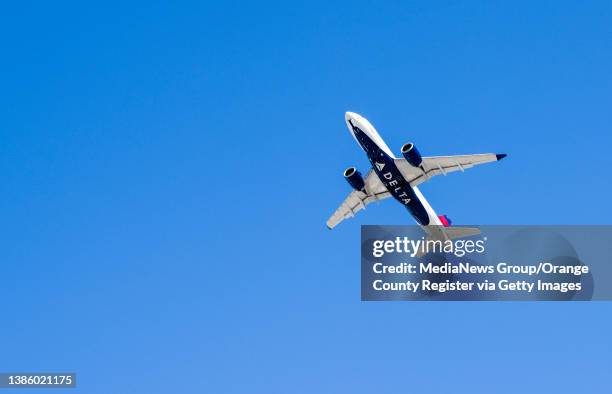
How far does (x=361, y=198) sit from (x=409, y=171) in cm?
922

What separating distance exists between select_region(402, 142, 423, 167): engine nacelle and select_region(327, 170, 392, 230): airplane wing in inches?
368

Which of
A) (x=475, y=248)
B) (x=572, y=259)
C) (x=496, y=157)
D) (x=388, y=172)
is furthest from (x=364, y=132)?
(x=572, y=259)

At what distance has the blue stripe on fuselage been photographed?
301ft

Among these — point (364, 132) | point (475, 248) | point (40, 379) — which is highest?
point (364, 132)

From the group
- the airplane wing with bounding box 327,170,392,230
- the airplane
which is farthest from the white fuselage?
the airplane wing with bounding box 327,170,392,230

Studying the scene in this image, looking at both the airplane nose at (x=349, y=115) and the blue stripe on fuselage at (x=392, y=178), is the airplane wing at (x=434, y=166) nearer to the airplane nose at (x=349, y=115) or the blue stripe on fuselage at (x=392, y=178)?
the blue stripe on fuselage at (x=392, y=178)

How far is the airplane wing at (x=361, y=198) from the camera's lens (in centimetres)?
9875

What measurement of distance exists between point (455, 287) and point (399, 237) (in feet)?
21.0

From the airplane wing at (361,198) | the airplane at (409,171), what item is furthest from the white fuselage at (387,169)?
the airplane wing at (361,198)

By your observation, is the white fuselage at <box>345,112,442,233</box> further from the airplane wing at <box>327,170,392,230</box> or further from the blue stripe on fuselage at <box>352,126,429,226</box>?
the airplane wing at <box>327,170,392,230</box>

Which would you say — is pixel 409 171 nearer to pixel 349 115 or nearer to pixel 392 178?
pixel 392 178

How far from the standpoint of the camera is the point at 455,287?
74.9m

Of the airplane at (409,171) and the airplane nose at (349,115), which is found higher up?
the airplane nose at (349,115)

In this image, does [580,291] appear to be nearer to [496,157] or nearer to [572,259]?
[572,259]
